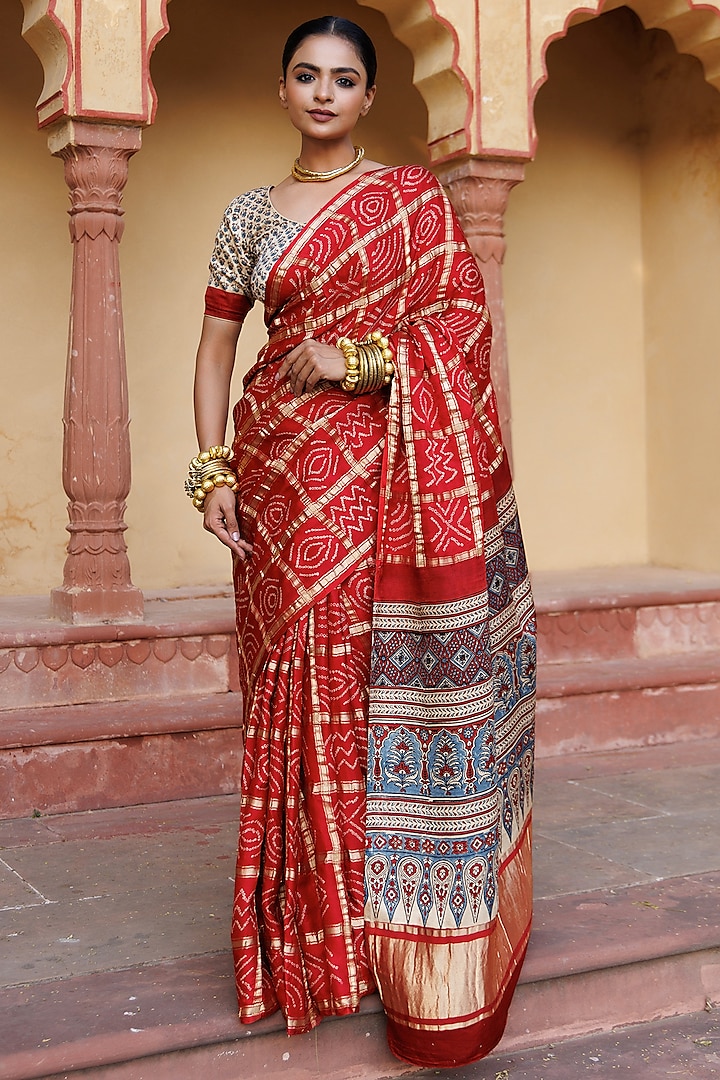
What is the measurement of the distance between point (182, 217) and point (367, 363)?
12.9ft

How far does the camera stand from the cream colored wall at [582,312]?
22.9 ft

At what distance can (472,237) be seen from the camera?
5.47 meters

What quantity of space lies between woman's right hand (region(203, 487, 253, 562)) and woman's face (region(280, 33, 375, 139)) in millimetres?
752

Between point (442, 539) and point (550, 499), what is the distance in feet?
15.0

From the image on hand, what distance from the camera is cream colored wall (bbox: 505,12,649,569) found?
6.98 m

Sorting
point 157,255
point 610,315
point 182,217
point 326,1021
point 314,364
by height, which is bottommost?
point 326,1021

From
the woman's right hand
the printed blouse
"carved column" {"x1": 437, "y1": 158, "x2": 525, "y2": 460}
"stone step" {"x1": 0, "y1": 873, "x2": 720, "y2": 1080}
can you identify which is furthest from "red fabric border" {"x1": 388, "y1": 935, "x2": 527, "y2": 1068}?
"carved column" {"x1": 437, "y1": 158, "x2": 525, "y2": 460}

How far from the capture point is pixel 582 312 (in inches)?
279

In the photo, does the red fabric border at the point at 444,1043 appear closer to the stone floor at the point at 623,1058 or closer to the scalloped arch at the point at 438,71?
the stone floor at the point at 623,1058

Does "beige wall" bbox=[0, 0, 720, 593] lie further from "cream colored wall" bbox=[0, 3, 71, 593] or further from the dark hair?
the dark hair

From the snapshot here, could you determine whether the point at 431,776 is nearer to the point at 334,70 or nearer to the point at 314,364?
the point at 314,364

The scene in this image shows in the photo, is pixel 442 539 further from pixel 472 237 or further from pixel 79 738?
pixel 472 237

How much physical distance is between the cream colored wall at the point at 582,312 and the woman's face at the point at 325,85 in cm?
425

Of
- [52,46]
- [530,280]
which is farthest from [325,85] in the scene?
[530,280]
